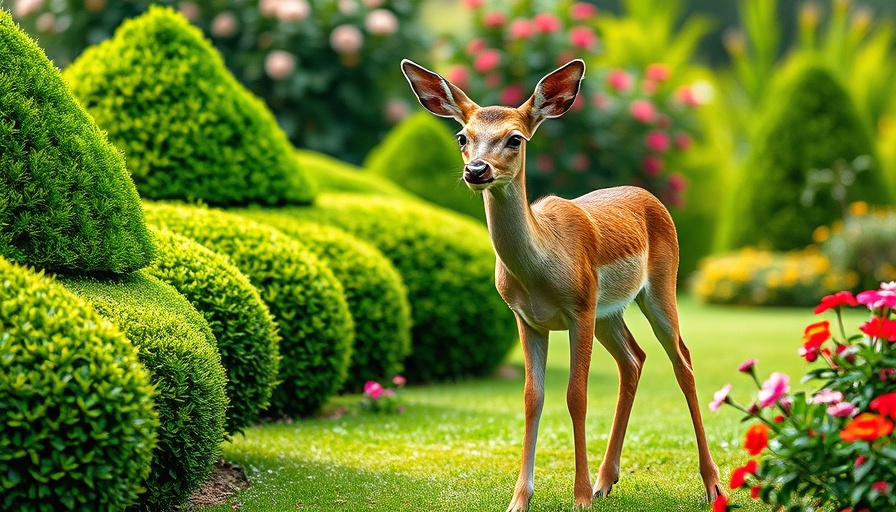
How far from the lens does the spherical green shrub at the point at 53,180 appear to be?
4.57 meters

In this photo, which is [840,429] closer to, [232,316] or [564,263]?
[564,263]

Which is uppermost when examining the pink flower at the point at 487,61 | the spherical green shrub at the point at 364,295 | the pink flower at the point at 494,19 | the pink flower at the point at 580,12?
the pink flower at the point at 580,12

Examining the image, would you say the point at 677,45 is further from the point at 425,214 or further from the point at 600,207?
the point at 600,207

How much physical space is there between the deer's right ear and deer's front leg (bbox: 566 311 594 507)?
3.43 ft

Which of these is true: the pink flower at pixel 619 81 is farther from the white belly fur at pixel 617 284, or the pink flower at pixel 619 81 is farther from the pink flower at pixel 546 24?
the white belly fur at pixel 617 284

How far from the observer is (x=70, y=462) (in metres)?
3.77

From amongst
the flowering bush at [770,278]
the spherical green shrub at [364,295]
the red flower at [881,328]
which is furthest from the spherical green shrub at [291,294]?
the flowering bush at [770,278]

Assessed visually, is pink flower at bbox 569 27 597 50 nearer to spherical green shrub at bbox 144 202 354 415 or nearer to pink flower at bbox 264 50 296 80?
pink flower at bbox 264 50 296 80

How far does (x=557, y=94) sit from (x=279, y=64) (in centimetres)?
1109

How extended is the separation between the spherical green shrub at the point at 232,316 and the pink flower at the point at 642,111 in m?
12.9

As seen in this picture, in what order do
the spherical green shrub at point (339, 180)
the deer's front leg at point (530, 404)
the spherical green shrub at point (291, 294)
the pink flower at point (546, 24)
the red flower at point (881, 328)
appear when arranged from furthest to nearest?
the pink flower at point (546, 24)
the spherical green shrub at point (339, 180)
the spherical green shrub at point (291, 294)
the deer's front leg at point (530, 404)
the red flower at point (881, 328)

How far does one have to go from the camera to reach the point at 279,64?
15.4 meters

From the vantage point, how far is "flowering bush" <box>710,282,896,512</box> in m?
3.59

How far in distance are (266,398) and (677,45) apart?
1879 cm
